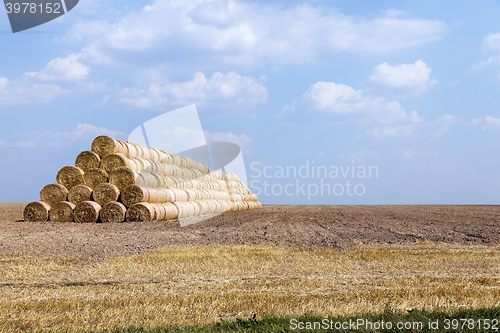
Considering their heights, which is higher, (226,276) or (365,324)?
(365,324)

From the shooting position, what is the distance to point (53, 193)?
53.5 feet

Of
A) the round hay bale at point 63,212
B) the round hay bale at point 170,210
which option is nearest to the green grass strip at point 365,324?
the round hay bale at point 170,210

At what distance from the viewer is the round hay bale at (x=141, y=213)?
51.4ft

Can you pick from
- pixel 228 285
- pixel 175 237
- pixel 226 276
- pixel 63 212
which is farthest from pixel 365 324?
pixel 63 212

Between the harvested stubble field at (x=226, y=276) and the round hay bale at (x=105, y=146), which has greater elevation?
the round hay bale at (x=105, y=146)

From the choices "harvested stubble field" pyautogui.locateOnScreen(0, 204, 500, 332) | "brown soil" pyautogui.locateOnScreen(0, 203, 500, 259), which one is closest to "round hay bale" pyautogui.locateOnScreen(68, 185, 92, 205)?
"brown soil" pyautogui.locateOnScreen(0, 203, 500, 259)

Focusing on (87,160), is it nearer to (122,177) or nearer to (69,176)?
(69,176)

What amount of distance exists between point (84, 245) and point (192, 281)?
4619mm

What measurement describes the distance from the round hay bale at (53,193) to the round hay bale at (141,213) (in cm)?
286

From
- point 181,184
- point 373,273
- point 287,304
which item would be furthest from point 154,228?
point 287,304

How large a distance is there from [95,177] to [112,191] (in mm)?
1110

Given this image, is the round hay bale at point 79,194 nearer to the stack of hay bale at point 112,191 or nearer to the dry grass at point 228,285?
the stack of hay bale at point 112,191

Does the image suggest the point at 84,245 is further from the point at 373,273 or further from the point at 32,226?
the point at 373,273

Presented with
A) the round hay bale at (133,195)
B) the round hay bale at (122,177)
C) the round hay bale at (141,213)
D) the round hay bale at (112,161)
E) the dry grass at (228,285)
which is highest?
the round hay bale at (112,161)
